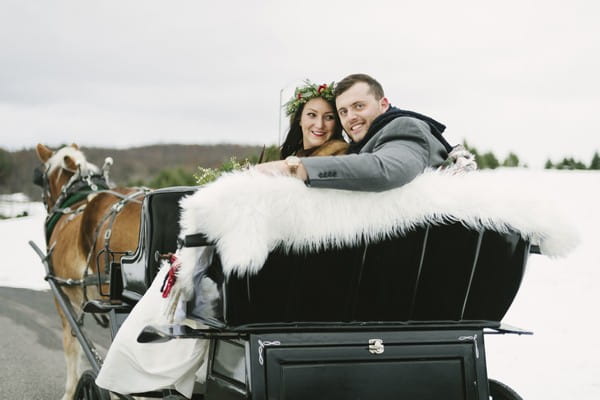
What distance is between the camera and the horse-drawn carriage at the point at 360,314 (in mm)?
2375

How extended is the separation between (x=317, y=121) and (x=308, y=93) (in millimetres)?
161

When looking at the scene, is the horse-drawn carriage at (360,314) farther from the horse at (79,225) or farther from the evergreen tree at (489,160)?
the evergreen tree at (489,160)

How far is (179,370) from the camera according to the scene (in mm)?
2818

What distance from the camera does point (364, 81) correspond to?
3.11m

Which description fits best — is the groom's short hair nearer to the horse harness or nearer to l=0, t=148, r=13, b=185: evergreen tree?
the horse harness

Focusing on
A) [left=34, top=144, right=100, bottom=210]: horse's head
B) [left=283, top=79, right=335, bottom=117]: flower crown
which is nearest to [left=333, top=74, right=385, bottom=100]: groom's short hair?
[left=283, top=79, right=335, bottom=117]: flower crown

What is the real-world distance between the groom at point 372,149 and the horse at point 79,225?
2.28 meters

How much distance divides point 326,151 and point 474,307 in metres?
1.07

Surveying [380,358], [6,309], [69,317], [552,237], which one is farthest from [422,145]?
[6,309]

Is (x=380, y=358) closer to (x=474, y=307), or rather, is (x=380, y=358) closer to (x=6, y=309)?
Result: (x=474, y=307)

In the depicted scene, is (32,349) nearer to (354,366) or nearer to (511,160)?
(354,366)

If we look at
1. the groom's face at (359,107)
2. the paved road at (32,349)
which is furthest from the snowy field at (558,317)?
the paved road at (32,349)

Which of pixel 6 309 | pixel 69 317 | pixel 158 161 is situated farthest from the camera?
pixel 158 161

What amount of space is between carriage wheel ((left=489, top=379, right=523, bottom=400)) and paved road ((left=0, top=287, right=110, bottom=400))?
3.80 metres
